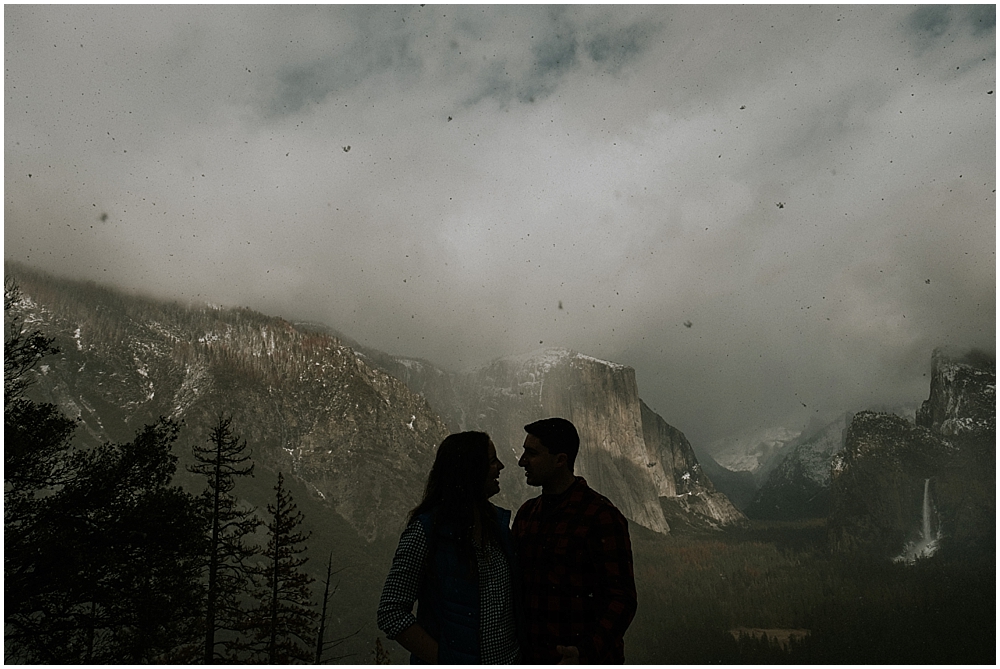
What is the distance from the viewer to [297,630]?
18.4 m

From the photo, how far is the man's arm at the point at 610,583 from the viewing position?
3.59 meters

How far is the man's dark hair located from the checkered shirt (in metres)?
0.82

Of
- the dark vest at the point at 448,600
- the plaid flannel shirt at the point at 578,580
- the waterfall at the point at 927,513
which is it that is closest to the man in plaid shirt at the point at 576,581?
the plaid flannel shirt at the point at 578,580

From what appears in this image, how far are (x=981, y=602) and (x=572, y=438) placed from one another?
140485mm

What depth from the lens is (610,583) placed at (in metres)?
3.72

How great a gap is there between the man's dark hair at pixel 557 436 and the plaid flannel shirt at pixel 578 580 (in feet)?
1.18

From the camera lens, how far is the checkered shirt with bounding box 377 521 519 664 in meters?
3.38

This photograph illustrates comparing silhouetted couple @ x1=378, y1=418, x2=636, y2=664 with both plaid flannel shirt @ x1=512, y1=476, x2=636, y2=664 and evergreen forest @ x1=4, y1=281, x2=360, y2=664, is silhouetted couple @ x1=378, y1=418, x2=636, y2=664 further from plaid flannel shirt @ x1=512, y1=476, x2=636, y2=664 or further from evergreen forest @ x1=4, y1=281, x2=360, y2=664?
evergreen forest @ x1=4, y1=281, x2=360, y2=664

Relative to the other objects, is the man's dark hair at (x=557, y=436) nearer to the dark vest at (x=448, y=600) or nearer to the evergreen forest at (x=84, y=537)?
the dark vest at (x=448, y=600)

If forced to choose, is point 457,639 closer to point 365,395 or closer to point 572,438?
point 572,438

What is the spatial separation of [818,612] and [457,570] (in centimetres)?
13789

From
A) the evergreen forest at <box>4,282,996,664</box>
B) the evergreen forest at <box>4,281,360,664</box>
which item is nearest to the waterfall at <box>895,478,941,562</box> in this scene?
the evergreen forest at <box>4,282,996,664</box>

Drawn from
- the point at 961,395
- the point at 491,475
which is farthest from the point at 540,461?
the point at 961,395

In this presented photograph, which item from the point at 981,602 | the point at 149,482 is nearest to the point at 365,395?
the point at 981,602
